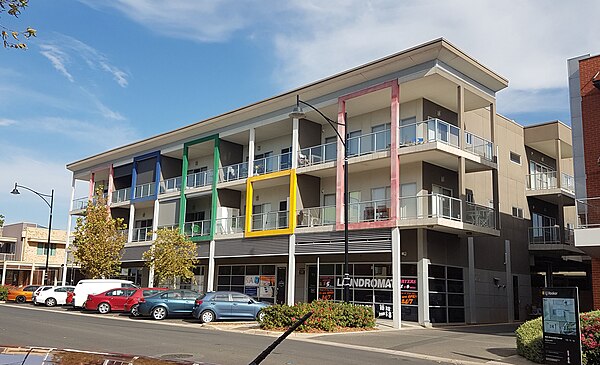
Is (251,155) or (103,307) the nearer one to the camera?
(103,307)

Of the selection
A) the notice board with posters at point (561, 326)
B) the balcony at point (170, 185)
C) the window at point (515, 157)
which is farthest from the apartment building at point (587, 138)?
the balcony at point (170, 185)

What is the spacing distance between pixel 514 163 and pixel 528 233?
4191 millimetres

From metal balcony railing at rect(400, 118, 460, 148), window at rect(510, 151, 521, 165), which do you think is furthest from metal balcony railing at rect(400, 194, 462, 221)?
window at rect(510, 151, 521, 165)

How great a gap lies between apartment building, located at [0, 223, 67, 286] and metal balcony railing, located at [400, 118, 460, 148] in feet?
166

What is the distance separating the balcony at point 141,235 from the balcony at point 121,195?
3070 mm

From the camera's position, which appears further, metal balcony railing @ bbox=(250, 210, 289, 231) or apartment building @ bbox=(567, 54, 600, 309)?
metal balcony railing @ bbox=(250, 210, 289, 231)

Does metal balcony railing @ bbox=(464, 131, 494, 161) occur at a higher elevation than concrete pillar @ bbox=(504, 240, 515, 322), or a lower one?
higher

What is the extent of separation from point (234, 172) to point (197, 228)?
14.2 ft

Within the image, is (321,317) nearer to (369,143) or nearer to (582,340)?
(582,340)

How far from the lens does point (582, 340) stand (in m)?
13.5

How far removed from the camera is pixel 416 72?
26234 mm

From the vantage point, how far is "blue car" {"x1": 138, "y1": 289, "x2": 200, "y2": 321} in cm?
2689

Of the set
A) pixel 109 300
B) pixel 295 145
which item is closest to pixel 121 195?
pixel 109 300

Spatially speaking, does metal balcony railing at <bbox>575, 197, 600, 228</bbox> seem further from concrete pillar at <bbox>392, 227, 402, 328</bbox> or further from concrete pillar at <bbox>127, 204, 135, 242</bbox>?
concrete pillar at <bbox>127, 204, 135, 242</bbox>
